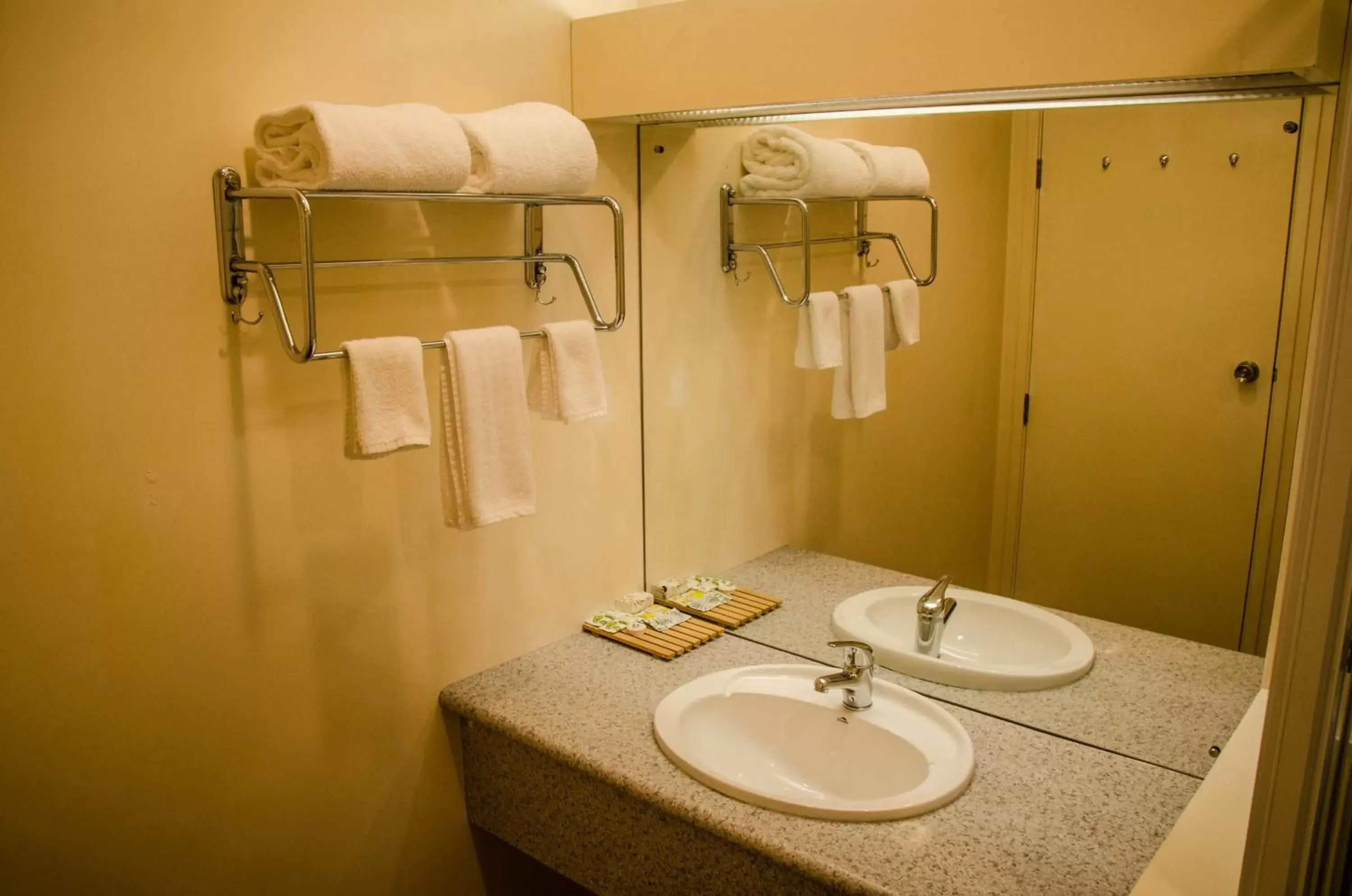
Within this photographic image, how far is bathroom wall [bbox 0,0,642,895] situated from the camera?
1206 mm

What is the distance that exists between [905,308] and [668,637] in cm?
73

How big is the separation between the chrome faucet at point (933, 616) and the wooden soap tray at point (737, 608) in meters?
0.31

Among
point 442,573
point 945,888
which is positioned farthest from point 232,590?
point 945,888

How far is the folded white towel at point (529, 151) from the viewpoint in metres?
1.43

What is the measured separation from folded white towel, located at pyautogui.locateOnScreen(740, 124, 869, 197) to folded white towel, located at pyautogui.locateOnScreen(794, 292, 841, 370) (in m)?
0.18

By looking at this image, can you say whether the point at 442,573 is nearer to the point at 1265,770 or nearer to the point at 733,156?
the point at 733,156

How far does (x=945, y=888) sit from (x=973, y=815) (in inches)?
6.4

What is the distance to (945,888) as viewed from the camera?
1.20 metres

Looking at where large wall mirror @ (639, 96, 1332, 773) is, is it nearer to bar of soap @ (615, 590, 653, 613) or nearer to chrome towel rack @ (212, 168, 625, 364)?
bar of soap @ (615, 590, 653, 613)

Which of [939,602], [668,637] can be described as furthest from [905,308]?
[668,637]

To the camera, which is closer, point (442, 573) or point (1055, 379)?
point (1055, 379)

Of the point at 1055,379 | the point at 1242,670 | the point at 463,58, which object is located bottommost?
the point at 1242,670

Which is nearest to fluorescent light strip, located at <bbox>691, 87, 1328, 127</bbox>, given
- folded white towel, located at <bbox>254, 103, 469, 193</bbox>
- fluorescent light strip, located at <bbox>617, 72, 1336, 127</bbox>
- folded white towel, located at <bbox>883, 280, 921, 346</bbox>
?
fluorescent light strip, located at <bbox>617, 72, 1336, 127</bbox>

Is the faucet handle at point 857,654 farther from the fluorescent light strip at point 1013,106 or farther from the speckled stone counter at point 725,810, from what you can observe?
the fluorescent light strip at point 1013,106
